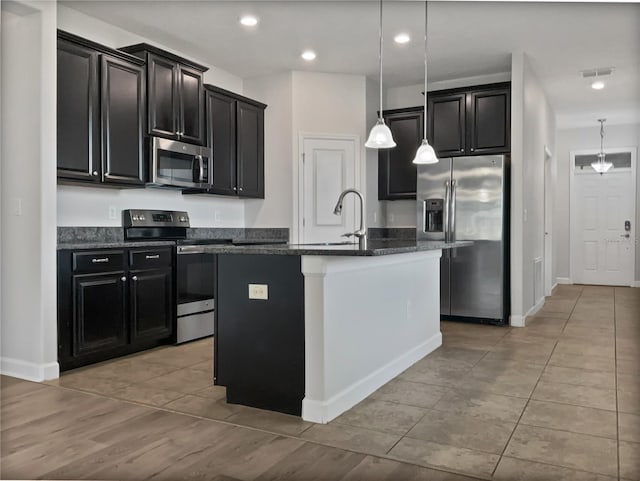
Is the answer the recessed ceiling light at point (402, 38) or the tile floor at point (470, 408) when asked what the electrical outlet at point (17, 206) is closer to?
the tile floor at point (470, 408)

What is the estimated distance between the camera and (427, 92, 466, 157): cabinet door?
5777 mm

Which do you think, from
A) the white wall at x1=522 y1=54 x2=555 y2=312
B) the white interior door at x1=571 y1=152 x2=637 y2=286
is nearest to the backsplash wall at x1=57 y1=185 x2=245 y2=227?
the white wall at x1=522 y1=54 x2=555 y2=312

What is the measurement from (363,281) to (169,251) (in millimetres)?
2032

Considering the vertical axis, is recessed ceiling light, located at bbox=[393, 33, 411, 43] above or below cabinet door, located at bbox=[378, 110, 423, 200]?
above

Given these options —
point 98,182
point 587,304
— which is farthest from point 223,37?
point 587,304

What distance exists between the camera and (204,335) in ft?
15.8

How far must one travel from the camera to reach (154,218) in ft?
15.9

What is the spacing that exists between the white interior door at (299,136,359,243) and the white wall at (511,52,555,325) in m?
1.76

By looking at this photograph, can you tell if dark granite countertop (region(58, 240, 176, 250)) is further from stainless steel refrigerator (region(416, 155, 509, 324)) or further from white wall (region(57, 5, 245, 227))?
stainless steel refrigerator (region(416, 155, 509, 324))

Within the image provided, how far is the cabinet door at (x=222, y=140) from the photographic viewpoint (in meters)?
5.22

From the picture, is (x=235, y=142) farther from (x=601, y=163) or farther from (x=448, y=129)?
(x=601, y=163)

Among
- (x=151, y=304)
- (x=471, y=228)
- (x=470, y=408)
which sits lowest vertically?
(x=470, y=408)

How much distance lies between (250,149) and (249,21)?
1.63m

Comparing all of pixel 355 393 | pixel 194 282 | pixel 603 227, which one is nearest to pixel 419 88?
pixel 194 282
